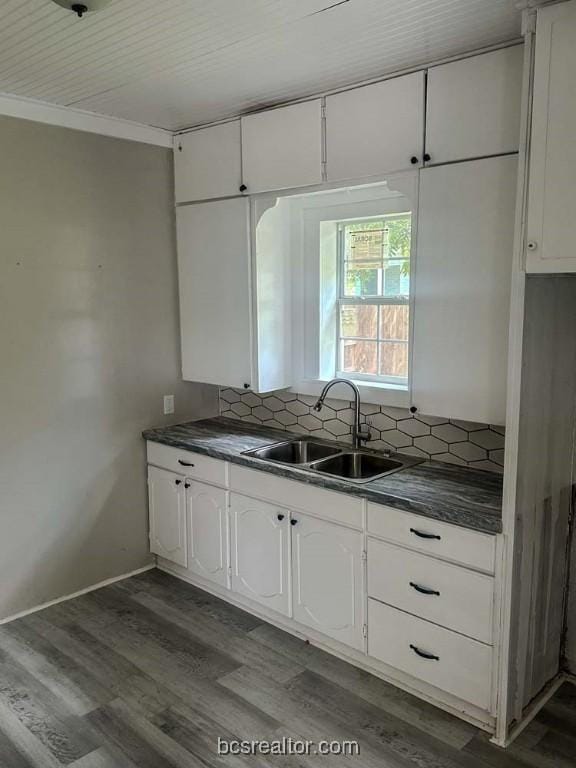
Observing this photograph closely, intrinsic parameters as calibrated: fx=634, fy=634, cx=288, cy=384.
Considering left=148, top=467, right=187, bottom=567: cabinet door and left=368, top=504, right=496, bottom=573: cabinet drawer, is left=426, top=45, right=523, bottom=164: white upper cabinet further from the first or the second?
left=148, top=467, right=187, bottom=567: cabinet door

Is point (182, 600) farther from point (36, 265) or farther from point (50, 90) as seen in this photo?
point (50, 90)

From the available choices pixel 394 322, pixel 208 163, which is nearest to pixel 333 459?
pixel 394 322

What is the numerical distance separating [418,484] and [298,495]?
0.55m

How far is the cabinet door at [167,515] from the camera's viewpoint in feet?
11.4

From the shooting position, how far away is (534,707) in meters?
2.46

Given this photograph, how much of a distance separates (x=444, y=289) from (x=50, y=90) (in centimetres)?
195

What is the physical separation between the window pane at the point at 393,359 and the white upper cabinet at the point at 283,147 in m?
0.87

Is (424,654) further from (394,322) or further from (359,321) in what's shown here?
(359,321)

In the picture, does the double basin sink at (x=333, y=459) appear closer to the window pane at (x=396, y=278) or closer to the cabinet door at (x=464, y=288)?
the cabinet door at (x=464, y=288)

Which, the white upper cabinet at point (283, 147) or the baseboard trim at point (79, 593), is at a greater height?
the white upper cabinet at point (283, 147)

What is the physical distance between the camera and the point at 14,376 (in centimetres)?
304

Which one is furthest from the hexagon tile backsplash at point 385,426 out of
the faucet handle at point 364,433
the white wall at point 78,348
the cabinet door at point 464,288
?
the white wall at point 78,348

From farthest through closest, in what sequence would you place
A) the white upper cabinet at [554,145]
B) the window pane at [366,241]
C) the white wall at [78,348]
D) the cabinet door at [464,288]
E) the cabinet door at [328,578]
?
the window pane at [366,241], the white wall at [78,348], the cabinet door at [328,578], the cabinet door at [464,288], the white upper cabinet at [554,145]

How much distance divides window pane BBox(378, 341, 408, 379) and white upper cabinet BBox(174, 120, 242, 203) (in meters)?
1.10
